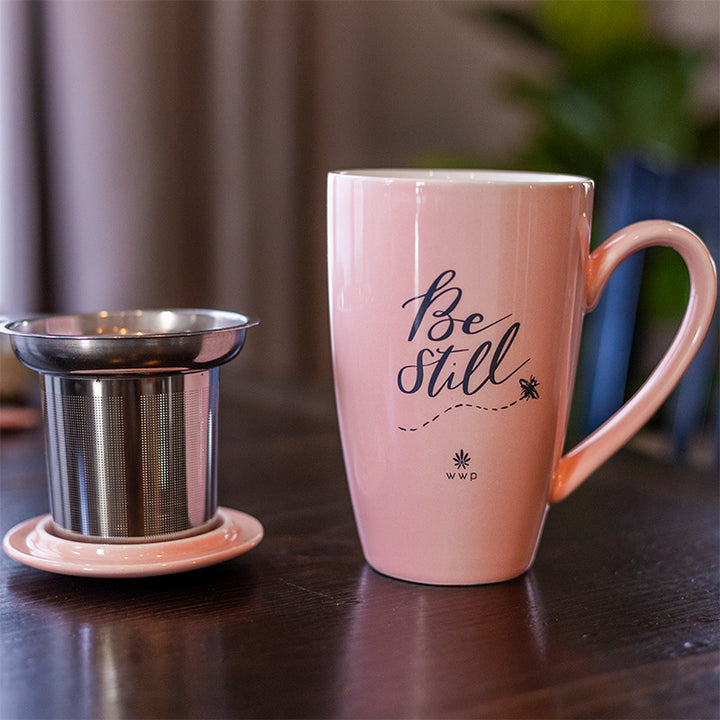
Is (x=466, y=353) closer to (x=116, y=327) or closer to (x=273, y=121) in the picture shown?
(x=116, y=327)

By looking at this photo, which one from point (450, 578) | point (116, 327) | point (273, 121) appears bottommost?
point (450, 578)

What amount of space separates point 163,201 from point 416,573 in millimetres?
1966

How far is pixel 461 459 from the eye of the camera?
0.48 metres

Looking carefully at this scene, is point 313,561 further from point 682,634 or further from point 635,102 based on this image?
point 635,102

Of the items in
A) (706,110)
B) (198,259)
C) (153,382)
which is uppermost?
(706,110)

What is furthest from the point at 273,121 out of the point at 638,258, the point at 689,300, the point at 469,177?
the point at 689,300

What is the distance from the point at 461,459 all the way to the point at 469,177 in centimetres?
20

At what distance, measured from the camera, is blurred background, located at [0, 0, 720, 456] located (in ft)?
7.02

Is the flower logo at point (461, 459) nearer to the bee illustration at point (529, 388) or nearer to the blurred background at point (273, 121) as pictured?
the bee illustration at point (529, 388)

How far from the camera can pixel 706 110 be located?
2.68 meters

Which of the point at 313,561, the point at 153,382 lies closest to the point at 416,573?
the point at 313,561

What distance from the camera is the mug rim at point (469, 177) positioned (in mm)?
462

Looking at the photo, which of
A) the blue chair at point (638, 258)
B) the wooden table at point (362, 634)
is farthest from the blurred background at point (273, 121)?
the wooden table at point (362, 634)

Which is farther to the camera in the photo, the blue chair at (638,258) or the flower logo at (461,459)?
the blue chair at (638,258)
